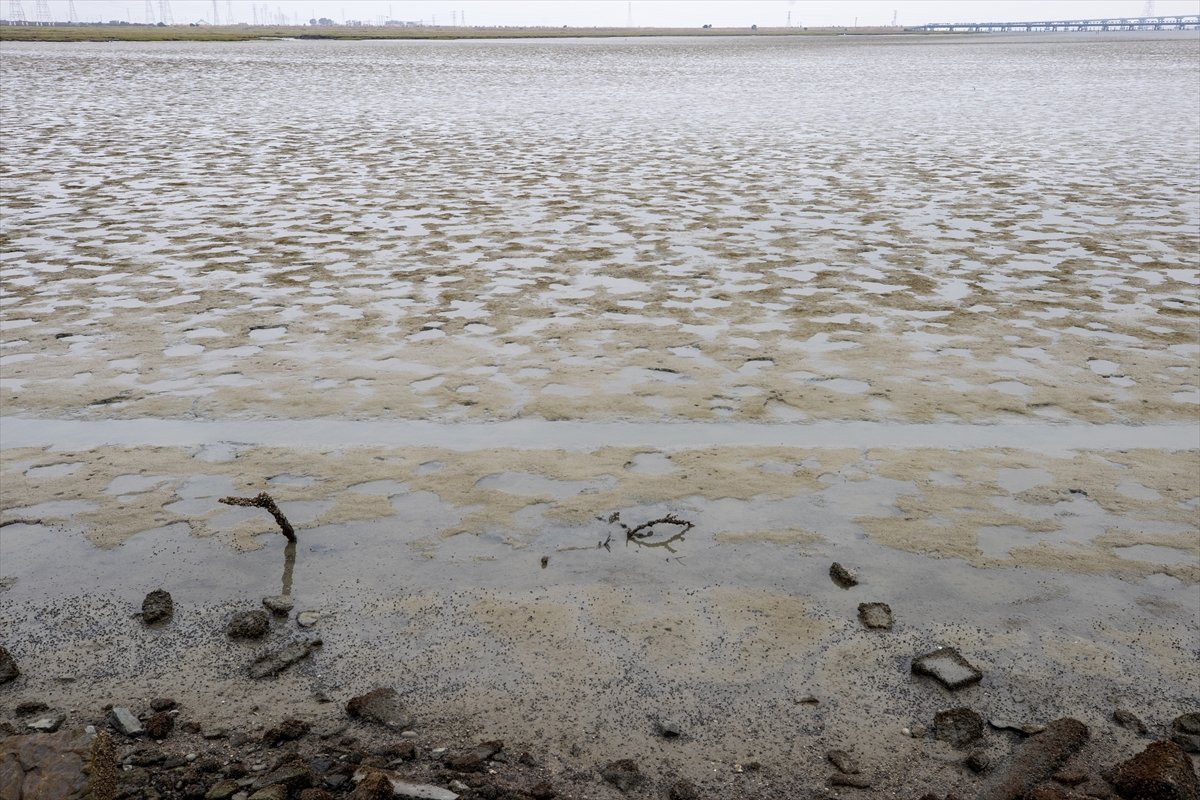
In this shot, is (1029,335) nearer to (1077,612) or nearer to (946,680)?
(1077,612)

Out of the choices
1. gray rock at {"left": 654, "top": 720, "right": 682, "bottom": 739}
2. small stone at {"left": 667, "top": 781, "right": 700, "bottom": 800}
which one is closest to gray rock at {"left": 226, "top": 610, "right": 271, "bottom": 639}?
gray rock at {"left": 654, "top": 720, "right": 682, "bottom": 739}

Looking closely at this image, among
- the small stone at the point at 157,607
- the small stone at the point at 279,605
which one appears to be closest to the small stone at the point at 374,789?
the small stone at the point at 279,605

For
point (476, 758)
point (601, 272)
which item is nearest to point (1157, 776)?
point (476, 758)

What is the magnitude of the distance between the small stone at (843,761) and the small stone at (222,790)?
1807mm

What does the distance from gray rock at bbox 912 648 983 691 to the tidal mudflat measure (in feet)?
0.19

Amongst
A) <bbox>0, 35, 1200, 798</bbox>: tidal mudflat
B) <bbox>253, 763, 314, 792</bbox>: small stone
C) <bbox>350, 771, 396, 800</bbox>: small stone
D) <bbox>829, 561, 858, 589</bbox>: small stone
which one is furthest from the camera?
<bbox>829, 561, 858, 589</bbox>: small stone

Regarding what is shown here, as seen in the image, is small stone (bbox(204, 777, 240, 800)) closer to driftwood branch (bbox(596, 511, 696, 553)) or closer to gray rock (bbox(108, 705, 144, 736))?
gray rock (bbox(108, 705, 144, 736))

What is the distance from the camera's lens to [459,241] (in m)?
10.6

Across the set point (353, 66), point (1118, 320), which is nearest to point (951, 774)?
point (1118, 320)

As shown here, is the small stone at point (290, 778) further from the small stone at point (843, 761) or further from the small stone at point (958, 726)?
the small stone at point (958, 726)

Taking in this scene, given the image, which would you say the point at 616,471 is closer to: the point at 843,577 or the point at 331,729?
the point at 843,577

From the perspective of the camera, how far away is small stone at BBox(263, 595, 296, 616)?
3.90 metres

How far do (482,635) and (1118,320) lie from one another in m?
6.20

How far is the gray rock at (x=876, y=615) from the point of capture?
3.84m
